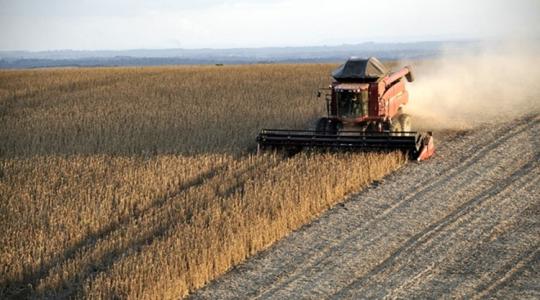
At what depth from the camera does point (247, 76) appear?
32.4m

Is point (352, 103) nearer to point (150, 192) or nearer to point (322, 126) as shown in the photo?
point (322, 126)

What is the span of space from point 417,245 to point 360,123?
236 inches

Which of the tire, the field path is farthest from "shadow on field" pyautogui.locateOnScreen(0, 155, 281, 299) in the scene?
the tire

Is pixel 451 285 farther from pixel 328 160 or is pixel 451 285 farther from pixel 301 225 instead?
pixel 328 160

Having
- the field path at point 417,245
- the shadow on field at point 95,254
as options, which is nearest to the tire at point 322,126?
the field path at point 417,245

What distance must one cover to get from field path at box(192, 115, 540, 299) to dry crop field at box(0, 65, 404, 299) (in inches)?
16.3

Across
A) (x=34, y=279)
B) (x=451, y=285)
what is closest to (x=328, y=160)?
(x=451, y=285)

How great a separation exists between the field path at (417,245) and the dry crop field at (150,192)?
1.36 feet

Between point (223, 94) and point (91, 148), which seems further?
point (223, 94)

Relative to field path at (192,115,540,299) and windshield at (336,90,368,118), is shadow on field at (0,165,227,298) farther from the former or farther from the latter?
windshield at (336,90,368,118)

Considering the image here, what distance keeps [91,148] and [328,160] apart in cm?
566

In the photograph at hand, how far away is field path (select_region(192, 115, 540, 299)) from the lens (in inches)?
274

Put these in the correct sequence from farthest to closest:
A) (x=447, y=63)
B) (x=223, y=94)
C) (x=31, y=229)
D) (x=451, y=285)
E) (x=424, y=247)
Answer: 1. (x=447, y=63)
2. (x=223, y=94)
3. (x=31, y=229)
4. (x=424, y=247)
5. (x=451, y=285)

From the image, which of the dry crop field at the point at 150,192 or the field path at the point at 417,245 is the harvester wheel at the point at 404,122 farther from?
the field path at the point at 417,245
